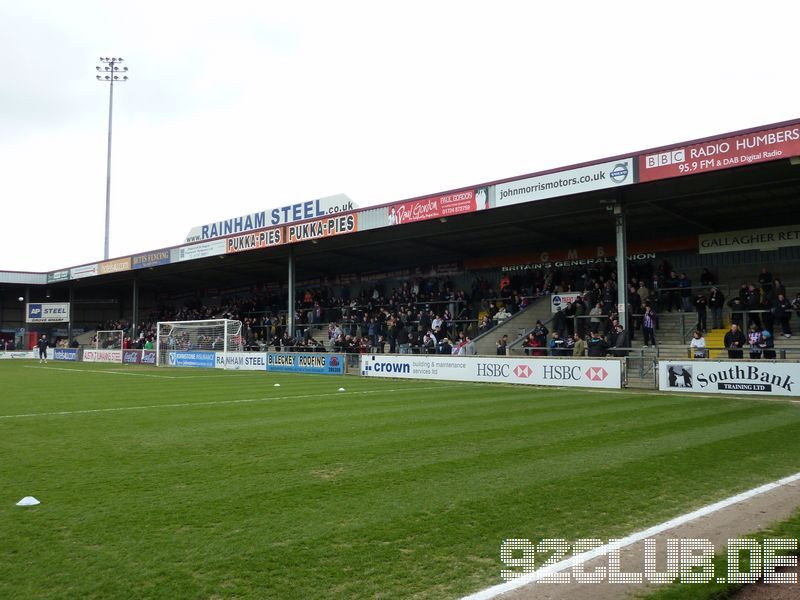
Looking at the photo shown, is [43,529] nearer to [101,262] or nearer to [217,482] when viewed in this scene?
[217,482]

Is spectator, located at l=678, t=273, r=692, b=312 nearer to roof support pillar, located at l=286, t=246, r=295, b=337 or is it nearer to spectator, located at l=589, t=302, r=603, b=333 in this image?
spectator, located at l=589, t=302, r=603, b=333

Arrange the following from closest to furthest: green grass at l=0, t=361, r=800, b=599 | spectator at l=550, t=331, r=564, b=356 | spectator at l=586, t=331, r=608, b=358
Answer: green grass at l=0, t=361, r=800, b=599 → spectator at l=586, t=331, r=608, b=358 → spectator at l=550, t=331, r=564, b=356

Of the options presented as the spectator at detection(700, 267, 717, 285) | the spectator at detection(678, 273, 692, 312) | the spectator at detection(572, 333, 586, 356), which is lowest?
the spectator at detection(572, 333, 586, 356)

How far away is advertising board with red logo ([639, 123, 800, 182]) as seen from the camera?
17250 millimetres

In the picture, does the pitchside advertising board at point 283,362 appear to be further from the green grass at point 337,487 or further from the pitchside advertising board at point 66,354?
the pitchside advertising board at point 66,354

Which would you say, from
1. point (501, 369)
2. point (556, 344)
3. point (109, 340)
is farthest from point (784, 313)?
point (109, 340)

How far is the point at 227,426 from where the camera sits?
1128 centimetres

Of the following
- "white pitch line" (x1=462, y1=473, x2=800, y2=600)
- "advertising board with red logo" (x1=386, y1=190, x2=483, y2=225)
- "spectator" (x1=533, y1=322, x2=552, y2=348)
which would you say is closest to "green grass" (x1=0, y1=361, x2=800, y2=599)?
"white pitch line" (x1=462, y1=473, x2=800, y2=600)

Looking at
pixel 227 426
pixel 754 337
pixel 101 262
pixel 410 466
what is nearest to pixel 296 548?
pixel 410 466

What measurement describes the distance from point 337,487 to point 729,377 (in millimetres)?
13905

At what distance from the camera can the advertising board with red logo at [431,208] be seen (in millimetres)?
24859

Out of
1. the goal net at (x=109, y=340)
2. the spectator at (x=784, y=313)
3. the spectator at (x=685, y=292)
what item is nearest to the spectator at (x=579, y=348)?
the spectator at (x=685, y=292)

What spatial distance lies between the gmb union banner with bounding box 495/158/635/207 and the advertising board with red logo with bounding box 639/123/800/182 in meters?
0.65

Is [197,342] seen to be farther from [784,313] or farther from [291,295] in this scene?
[784,313]
